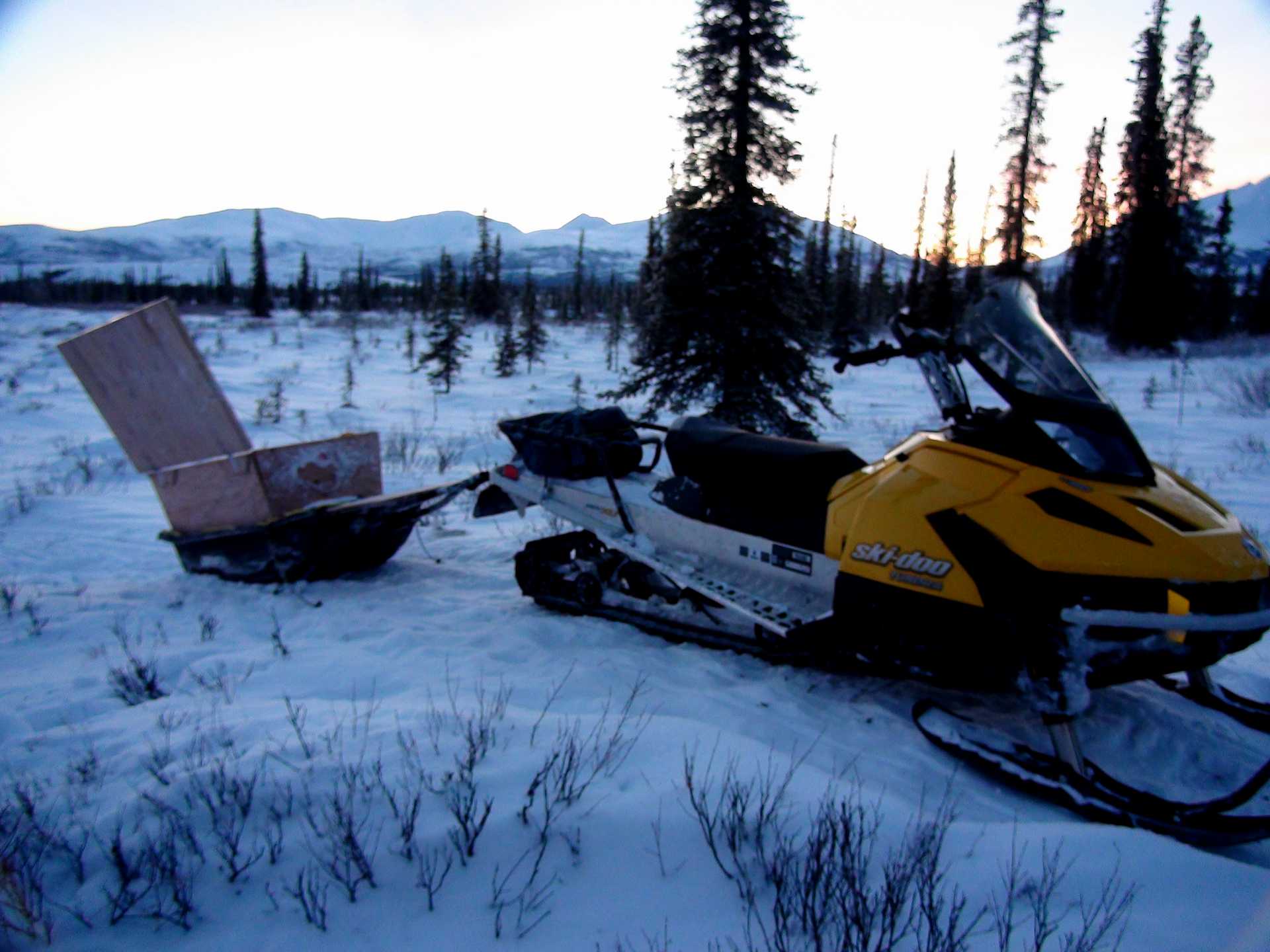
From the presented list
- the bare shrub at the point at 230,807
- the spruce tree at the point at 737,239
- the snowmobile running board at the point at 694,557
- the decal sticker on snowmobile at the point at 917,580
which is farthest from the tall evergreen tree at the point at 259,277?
the decal sticker on snowmobile at the point at 917,580

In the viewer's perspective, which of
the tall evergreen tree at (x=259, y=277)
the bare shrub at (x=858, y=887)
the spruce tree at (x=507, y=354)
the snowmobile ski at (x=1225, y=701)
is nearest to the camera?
the bare shrub at (x=858, y=887)

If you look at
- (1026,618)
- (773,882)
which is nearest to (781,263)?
(1026,618)

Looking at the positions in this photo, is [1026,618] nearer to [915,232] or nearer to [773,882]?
[773,882]

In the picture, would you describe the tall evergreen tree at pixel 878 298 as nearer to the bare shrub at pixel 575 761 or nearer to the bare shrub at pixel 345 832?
the bare shrub at pixel 575 761

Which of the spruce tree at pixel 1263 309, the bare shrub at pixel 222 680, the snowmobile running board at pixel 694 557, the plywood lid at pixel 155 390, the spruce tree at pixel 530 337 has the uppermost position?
the spruce tree at pixel 1263 309

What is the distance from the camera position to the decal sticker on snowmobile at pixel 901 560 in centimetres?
284

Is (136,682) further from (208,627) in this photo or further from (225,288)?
(225,288)

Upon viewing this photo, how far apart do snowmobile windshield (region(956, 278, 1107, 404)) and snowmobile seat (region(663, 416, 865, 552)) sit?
2.64ft

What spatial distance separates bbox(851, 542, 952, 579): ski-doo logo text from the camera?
284 centimetres

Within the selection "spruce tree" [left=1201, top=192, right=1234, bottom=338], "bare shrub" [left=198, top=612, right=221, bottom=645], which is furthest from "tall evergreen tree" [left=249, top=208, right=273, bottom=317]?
"spruce tree" [left=1201, top=192, right=1234, bottom=338]

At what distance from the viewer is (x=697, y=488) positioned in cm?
391

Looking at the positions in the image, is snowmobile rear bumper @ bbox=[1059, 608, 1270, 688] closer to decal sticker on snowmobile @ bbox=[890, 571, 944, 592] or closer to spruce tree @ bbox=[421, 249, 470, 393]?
decal sticker on snowmobile @ bbox=[890, 571, 944, 592]

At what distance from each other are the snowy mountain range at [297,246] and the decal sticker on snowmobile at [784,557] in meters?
84.2

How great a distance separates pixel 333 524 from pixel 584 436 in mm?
1789
